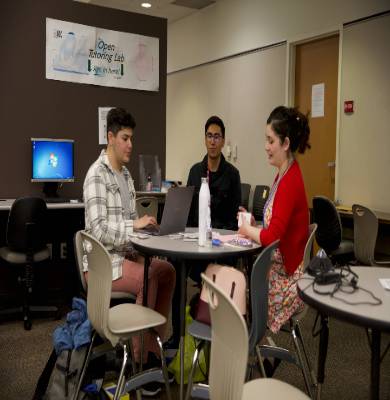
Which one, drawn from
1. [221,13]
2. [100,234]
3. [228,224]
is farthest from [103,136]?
[221,13]

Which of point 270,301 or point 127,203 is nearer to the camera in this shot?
point 270,301

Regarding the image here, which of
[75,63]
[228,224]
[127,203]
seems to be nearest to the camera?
[127,203]

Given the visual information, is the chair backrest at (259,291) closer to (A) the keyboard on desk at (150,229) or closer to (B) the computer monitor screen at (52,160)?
(A) the keyboard on desk at (150,229)

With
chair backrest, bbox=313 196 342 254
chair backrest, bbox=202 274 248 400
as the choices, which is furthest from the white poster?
chair backrest, bbox=202 274 248 400

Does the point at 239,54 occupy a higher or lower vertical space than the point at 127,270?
higher

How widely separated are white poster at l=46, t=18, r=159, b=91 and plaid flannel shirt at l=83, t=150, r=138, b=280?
79.6 inches

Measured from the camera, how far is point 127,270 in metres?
2.62

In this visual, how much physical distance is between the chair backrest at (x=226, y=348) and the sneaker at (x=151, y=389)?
1.25 metres

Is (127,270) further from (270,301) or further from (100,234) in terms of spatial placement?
(270,301)

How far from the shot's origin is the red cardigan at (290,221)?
2240mm

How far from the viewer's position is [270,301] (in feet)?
7.43

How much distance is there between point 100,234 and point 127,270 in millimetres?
242

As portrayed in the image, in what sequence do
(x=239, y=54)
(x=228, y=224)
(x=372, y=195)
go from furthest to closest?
(x=239, y=54) → (x=372, y=195) → (x=228, y=224)

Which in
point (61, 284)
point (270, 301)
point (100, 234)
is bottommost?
point (61, 284)
